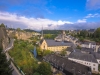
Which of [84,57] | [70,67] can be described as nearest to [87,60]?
[84,57]

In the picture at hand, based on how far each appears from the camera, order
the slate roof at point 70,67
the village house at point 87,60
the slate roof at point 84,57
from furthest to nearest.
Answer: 1. the slate roof at point 84,57
2. the village house at point 87,60
3. the slate roof at point 70,67

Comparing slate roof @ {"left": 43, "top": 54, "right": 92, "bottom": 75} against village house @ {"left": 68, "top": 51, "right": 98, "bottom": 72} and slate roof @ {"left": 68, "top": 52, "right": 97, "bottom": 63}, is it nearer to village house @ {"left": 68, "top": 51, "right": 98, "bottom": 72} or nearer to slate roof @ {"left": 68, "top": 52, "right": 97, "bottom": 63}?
village house @ {"left": 68, "top": 51, "right": 98, "bottom": 72}

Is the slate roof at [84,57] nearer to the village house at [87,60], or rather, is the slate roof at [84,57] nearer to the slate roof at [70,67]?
the village house at [87,60]

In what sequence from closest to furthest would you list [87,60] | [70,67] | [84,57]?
[70,67]
[87,60]
[84,57]

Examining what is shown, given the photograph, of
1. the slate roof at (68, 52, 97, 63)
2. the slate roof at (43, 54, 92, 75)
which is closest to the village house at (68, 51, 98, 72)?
the slate roof at (68, 52, 97, 63)

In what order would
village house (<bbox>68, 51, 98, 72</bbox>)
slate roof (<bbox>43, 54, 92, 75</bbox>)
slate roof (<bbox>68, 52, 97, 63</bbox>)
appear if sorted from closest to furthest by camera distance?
1. slate roof (<bbox>43, 54, 92, 75</bbox>)
2. village house (<bbox>68, 51, 98, 72</bbox>)
3. slate roof (<bbox>68, 52, 97, 63</bbox>)

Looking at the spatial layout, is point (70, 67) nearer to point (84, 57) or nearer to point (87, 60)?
point (87, 60)

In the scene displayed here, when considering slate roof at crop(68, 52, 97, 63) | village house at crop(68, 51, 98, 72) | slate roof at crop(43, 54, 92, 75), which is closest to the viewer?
slate roof at crop(43, 54, 92, 75)

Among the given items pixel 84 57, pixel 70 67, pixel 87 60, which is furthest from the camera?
pixel 84 57

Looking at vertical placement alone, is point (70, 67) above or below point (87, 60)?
above

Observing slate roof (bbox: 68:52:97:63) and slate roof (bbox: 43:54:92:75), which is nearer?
slate roof (bbox: 43:54:92:75)

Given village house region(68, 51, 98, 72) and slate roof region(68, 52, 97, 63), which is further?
slate roof region(68, 52, 97, 63)


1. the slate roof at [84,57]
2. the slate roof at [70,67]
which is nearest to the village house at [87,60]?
the slate roof at [84,57]

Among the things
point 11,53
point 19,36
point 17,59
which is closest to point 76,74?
point 17,59
